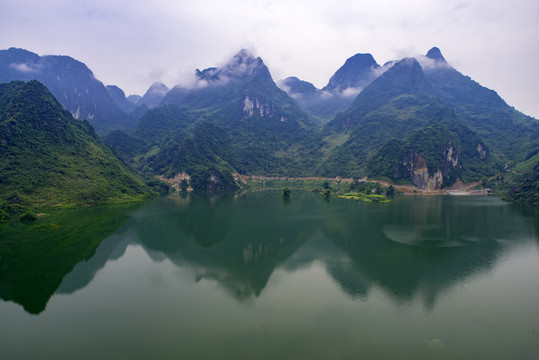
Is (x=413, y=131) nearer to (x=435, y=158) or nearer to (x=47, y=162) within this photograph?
(x=435, y=158)

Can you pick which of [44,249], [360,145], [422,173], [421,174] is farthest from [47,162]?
[360,145]

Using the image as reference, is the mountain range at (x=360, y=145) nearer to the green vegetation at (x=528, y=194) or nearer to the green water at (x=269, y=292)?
the green vegetation at (x=528, y=194)

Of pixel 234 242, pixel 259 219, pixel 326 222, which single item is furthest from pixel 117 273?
pixel 326 222

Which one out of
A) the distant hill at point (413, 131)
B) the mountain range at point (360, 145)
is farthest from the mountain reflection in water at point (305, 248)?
the distant hill at point (413, 131)

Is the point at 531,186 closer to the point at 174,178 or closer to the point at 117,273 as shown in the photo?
the point at 117,273

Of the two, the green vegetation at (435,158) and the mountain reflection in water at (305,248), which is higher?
the green vegetation at (435,158)
